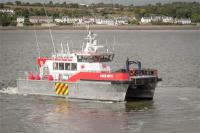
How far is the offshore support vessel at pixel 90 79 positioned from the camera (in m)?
40.2

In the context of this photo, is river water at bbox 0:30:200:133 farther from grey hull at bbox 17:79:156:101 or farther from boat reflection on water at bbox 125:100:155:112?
grey hull at bbox 17:79:156:101

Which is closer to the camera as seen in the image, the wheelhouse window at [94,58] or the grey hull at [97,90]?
the grey hull at [97,90]

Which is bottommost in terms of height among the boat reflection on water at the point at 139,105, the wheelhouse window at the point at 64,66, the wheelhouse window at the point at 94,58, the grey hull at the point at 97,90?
the boat reflection on water at the point at 139,105

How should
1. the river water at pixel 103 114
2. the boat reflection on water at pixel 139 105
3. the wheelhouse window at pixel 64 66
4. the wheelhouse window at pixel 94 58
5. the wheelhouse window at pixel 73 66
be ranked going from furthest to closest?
the wheelhouse window at pixel 64 66 < the wheelhouse window at pixel 73 66 < the wheelhouse window at pixel 94 58 < the boat reflection on water at pixel 139 105 < the river water at pixel 103 114

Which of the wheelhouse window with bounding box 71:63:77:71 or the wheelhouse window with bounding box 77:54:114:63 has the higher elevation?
the wheelhouse window with bounding box 77:54:114:63

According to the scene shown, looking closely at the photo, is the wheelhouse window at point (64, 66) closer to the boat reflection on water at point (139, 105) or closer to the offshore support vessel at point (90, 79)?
the offshore support vessel at point (90, 79)

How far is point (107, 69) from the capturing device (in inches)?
1644

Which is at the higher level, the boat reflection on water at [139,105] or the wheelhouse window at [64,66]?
the wheelhouse window at [64,66]

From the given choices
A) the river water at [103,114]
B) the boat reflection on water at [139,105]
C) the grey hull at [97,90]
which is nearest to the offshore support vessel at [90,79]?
the grey hull at [97,90]

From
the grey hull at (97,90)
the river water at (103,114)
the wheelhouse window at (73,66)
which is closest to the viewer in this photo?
the river water at (103,114)

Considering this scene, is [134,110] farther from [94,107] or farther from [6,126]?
[6,126]

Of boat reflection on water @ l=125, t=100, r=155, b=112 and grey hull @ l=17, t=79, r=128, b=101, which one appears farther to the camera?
grey hull @ l=17, t=79, r=128, b=101

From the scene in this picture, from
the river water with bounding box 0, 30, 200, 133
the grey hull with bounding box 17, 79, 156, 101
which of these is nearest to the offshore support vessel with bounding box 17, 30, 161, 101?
the grey hull with bounding box 17, 79, 156, 101

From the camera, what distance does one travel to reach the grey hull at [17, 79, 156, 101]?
40281 millimetres
